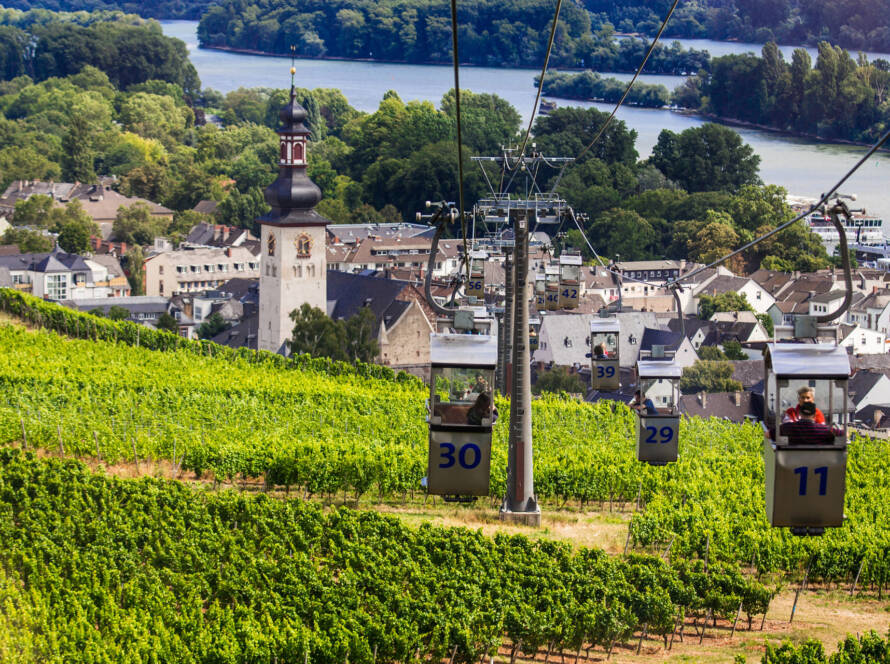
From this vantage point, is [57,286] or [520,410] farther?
[57,286]

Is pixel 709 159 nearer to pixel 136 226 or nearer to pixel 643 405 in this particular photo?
pixel 136 226

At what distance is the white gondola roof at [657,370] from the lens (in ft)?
103

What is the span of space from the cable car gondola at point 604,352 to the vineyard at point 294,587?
405cm

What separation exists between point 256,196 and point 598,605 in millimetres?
116797

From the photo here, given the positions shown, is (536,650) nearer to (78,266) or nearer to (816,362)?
(816,362)

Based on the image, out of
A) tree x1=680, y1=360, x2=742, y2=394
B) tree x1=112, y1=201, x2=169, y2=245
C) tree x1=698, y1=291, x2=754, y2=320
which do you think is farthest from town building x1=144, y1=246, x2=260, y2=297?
tree x1=680, y1=360, x2=742, y2=394

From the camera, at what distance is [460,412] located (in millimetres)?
24203

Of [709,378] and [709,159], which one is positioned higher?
[709,159]

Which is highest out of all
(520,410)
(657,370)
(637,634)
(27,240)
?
(657,370)

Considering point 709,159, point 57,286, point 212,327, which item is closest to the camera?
point 212,327

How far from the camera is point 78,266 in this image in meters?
116

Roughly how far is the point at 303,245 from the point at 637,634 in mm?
58514

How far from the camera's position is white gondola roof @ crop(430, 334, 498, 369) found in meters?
23.6

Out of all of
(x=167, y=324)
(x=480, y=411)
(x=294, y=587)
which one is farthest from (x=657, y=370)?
(x=167, y=324)
